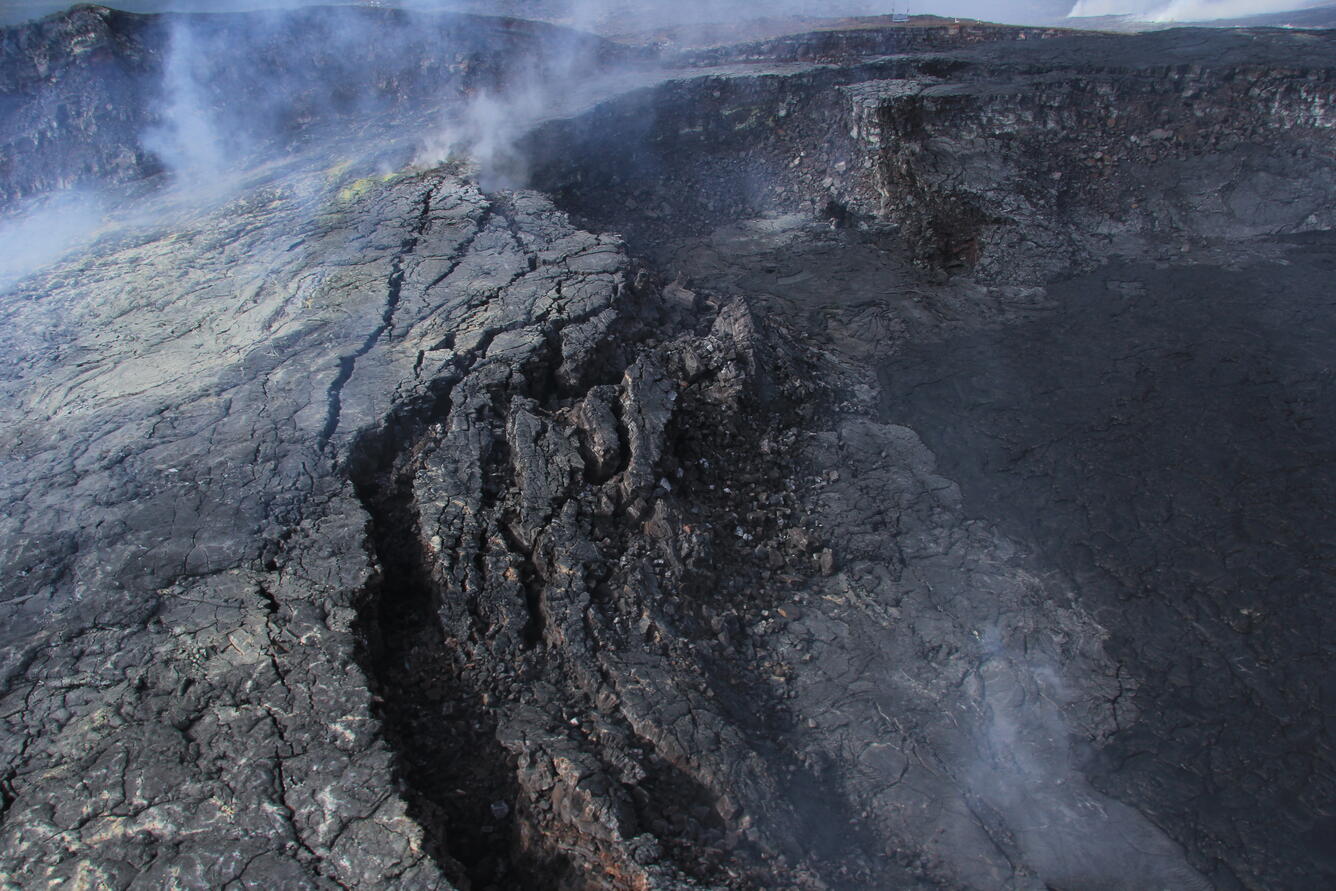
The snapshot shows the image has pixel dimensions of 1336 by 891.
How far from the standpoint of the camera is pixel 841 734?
11.7 feet

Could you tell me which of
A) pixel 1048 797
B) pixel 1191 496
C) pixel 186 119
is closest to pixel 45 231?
pixel 186 119

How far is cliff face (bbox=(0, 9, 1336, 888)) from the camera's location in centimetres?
295

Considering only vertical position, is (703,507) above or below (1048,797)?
above

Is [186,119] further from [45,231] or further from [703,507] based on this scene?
[703,507]

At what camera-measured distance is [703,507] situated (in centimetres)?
469

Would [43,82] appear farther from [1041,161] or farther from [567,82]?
[1041,161]

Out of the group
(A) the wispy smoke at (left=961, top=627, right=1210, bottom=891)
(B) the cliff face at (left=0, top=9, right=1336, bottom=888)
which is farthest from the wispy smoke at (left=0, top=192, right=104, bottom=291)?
(A) the wispy smoke at (left=961, top=627, right=1210, bottom=891)

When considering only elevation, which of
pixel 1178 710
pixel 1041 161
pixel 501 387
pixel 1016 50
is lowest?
pixel 1178 710

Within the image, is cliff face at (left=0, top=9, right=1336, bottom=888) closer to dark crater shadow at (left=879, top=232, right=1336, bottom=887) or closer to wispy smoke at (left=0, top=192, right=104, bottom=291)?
dark crater shadow at (left=879, top=232, right=1336, bottom=887)

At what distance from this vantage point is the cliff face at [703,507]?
9.68ft

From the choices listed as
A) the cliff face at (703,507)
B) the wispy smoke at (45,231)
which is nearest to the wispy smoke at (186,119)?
the cliff face at (703,507)

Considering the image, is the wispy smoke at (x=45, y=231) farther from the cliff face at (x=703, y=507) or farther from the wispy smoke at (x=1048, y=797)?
the wispy smoke at (x=1048, y=797)

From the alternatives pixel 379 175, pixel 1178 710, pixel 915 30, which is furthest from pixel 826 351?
pixel 915 30

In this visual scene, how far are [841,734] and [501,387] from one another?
114 inches
